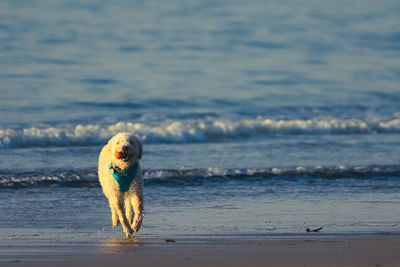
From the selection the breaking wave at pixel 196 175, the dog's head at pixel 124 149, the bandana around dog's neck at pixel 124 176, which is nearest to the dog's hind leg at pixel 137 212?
the bandana around dog's neck at pixel 124 176

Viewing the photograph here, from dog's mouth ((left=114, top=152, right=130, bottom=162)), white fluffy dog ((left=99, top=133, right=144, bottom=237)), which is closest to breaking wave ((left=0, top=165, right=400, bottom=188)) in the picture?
white fluffy dog ((left=99, top=133, right=144, bottom=237))

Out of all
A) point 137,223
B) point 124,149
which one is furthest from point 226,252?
point 124,149

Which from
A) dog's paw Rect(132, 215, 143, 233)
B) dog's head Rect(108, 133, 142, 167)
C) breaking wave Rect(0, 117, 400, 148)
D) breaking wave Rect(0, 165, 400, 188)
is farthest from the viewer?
breaking wave Rect(0, 117, 400, 148)

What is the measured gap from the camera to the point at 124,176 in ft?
23.1

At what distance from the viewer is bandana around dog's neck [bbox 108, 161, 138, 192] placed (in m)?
7.02

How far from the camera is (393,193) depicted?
9508mm

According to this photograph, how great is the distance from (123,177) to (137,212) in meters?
0.38

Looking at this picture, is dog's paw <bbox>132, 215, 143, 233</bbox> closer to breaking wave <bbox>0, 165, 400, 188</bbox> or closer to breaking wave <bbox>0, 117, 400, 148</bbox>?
breaking wave <bbox>0, 165, 400, 188</bbox>

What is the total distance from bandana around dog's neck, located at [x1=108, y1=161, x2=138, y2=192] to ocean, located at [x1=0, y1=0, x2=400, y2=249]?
1.65ft

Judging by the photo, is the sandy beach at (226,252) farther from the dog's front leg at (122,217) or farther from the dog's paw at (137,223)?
the dog's paw at (137,223)

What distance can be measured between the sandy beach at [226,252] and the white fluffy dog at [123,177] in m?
0.55

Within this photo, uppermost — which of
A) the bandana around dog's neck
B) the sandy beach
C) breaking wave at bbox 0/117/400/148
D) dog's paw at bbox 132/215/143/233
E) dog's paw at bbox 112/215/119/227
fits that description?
the bandana around dog's neck

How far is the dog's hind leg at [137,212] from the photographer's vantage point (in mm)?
6965

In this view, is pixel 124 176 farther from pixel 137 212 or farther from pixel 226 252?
pixel 226 252
